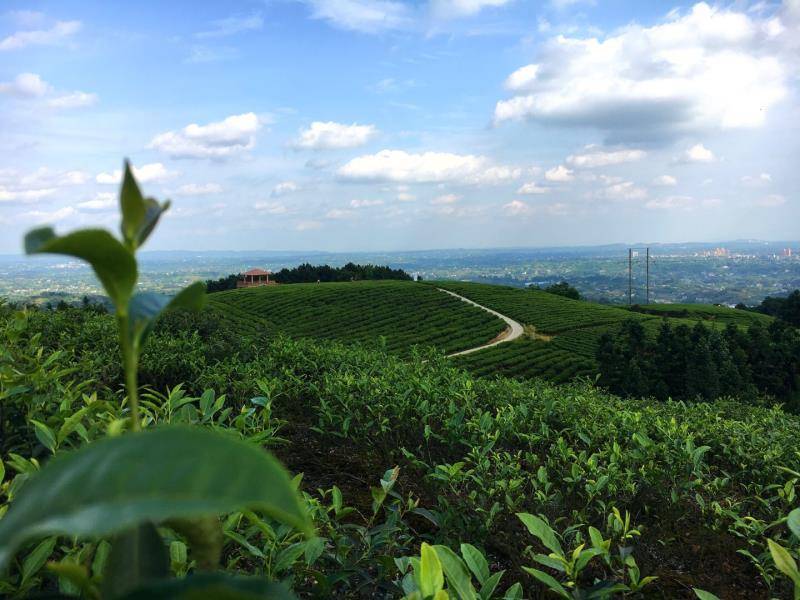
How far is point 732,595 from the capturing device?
2.19 metres

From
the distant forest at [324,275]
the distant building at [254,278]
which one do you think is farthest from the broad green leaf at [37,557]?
the distant building at [254,278]

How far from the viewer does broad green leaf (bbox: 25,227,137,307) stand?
0.56m

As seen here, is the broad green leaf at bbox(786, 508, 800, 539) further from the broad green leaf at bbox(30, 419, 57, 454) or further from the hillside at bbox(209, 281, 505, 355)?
the hillside at bbox(209, 281, 505, 355)

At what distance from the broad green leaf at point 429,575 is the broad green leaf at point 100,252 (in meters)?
0.68

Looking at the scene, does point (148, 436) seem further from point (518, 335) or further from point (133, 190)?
point (518, 335)

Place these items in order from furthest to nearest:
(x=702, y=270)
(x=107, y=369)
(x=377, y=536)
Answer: (x=702, y=270) < (x=107, y=369) < (x=377, y=536)

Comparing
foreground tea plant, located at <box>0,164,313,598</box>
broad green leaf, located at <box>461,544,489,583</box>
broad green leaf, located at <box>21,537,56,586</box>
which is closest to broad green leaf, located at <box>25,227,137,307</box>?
foreground tea plant, located at <box>0,164,313,598</box>

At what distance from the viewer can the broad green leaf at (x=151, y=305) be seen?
639 mm

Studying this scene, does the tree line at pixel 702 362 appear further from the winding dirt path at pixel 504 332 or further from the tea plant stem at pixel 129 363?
the tea plant stem at pixel 129 363

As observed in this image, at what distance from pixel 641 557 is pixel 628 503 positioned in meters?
0.52

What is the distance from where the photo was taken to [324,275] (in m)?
81.5

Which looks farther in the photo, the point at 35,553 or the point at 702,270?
the point at 702,270

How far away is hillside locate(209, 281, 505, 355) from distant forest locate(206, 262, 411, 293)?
47.3 feet

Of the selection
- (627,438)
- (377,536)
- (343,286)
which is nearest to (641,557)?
(377,536)
